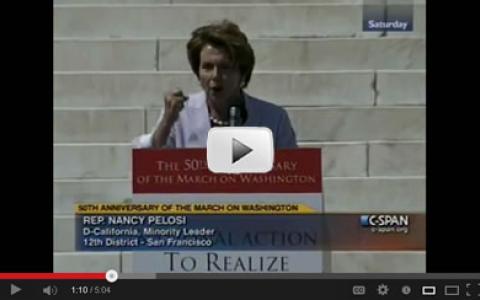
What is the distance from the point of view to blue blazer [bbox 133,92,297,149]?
3.29 metres

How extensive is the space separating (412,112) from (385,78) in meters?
0.16

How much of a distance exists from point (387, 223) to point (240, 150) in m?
0.35

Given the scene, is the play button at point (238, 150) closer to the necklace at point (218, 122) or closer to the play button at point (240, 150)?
the play button at point (240, 150)

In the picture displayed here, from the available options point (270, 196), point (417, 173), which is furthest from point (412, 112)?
point (270, 196)

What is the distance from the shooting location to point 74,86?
339 centimetres

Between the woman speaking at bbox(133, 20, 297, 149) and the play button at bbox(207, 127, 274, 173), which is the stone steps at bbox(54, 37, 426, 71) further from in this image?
the play button at bbox(207, 127, 274, 173)

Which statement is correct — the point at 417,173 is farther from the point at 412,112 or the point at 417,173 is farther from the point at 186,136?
the point at 186,136
